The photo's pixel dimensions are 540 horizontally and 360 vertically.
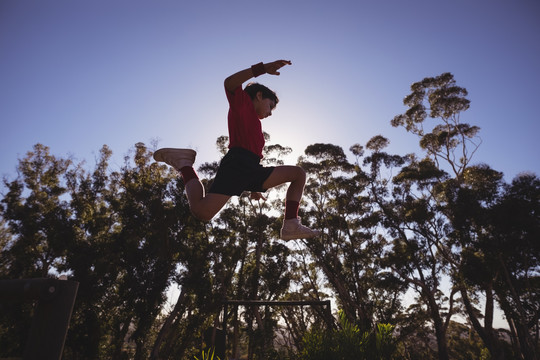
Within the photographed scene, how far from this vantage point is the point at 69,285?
111 centimetres

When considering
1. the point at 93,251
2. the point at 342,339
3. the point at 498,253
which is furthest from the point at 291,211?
the point at 93,251

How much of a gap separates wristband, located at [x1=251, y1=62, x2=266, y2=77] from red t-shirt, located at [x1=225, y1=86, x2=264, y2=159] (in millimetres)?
209

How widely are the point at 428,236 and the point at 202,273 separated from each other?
41.2ft

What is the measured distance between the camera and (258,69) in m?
2.46

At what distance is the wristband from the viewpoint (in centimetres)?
245

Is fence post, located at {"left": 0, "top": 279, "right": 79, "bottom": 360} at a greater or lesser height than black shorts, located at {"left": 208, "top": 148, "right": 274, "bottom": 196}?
lesser

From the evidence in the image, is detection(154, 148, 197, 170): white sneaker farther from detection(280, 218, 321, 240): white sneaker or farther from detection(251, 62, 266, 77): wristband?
detection(280, 218, 321, 240): white sneaker

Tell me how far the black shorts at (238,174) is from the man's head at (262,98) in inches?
19.3

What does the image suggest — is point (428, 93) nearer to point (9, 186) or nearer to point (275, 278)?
point (275, 278)

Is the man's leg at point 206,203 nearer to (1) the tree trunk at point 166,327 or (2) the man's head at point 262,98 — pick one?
(2) the man's head at point 262,98

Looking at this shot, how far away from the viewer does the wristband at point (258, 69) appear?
2.45 metres

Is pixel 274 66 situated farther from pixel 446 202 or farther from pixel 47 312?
pixel 446 202

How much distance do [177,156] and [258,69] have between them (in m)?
1.10

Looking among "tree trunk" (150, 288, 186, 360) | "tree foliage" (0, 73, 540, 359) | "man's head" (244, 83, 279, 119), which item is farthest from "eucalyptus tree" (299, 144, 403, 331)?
"man's head" (244, 83, 279, 119)
